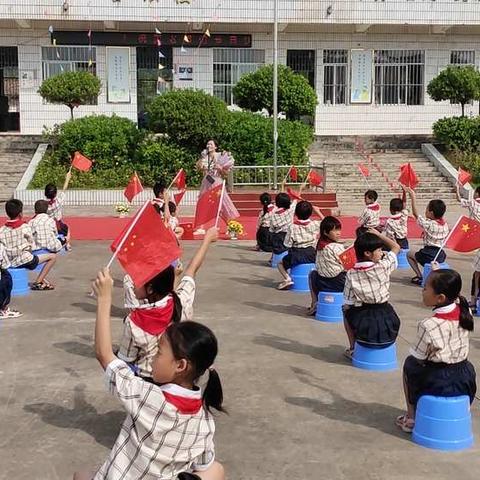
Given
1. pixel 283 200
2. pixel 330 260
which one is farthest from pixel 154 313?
pixel 283 200

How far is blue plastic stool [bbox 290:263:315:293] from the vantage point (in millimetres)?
8945

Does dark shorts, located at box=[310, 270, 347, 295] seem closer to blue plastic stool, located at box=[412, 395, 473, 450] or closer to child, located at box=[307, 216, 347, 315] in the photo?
child, located at box=[307, 216, 347, 315]

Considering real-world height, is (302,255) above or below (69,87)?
below

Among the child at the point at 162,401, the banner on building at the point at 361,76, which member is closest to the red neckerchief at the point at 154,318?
the child at the point at 162,401

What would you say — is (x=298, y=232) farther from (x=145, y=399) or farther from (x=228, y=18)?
(x=228, y=18)

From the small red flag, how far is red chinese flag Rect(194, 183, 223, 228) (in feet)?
34.1

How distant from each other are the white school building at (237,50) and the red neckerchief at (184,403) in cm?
2123

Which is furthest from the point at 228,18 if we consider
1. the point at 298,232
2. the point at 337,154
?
the point at 298,232

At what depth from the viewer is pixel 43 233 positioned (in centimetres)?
930

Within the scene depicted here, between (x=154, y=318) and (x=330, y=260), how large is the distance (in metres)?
3.27

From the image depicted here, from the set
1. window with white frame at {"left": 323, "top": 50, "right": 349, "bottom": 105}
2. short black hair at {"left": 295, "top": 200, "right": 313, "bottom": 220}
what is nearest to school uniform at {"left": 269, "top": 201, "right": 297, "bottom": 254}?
short black hair at {"left": 295, "top": 200, "right": 313, "bottom": 220}

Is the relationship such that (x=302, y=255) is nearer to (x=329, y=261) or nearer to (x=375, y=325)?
(x=329, y=261)

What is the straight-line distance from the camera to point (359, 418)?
490 cm

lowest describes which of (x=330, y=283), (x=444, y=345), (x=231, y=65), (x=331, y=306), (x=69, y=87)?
(x=331, y=306)
